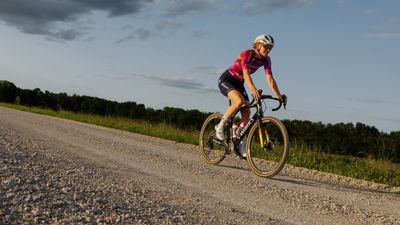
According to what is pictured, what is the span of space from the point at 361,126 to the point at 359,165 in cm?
1325

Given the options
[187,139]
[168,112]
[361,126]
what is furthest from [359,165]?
[168,112]

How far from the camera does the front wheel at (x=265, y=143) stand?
8.02 m

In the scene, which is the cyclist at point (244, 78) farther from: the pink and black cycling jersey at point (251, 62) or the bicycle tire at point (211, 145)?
the bicycle tire at point (211, 145)

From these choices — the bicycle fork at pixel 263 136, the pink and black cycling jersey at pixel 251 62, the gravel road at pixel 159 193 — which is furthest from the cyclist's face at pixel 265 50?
the gravel road at pixel 159 193

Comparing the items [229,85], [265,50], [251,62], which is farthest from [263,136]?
[265,50]

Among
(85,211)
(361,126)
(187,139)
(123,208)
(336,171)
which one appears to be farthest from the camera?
(361,126)

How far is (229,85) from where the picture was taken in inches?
344

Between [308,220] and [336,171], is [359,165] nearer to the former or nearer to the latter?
[336,171]

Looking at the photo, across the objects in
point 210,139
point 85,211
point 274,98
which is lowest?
point 85,211

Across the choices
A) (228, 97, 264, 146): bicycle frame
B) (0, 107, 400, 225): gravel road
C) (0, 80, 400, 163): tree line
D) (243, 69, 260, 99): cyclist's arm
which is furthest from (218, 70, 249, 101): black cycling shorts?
(0, 80, 400, 163): tree line

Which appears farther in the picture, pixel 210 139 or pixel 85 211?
pixel 210 139

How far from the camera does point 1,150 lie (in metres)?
7.17

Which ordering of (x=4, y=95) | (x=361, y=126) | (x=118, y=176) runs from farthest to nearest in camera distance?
(x=4, y=95) < (x=361, y=126) < (x=118, y=176)

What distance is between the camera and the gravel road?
4.32m
